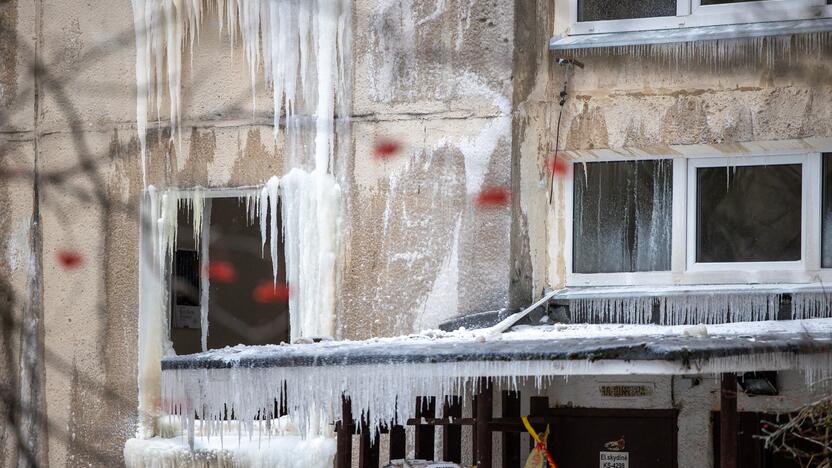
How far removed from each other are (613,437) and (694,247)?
5.12 feet

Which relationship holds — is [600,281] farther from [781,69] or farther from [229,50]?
[229,50]

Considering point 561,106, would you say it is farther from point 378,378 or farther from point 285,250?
point 378,378

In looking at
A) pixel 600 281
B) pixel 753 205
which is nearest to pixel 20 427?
pixel 600 281

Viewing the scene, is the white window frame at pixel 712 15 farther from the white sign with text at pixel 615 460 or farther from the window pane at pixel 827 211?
the white sign with text at pixel 615 460

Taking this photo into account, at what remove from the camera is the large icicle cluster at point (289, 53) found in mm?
11625

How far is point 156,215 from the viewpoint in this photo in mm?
12070

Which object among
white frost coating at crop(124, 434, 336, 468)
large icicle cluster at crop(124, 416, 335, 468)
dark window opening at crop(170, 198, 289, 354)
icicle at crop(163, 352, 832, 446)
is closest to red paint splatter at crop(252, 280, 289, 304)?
dark window opening at crop(170, 198, 289, 354)

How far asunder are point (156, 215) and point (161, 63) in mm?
1248

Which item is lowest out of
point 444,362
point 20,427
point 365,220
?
point 20,427

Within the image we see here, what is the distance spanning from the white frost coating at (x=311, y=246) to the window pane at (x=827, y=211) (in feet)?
12.1

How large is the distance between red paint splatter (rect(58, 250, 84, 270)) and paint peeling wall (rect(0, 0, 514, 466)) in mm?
41

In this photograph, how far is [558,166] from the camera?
11.3 meters

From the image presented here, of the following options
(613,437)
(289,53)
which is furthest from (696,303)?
(289,53)

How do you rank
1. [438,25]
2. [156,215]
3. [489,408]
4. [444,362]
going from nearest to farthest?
1. [444,362]
2. [489,408]
3. [438,25]
4. [156,215]
